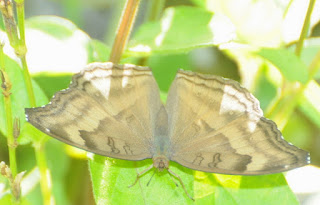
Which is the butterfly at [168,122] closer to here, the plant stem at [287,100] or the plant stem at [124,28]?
the plant stem at [124,28]

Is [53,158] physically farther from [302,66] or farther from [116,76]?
[302,66]

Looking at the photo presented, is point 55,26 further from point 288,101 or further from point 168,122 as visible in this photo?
point 288,101

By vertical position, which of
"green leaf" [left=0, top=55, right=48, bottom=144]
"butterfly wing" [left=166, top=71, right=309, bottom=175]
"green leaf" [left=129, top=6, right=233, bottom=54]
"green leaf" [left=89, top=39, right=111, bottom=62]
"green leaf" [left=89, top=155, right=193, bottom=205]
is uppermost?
"green leaf" [left=129, top=6, right=233, bottom=54]

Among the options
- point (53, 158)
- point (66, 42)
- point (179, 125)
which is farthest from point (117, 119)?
point (53, 158)

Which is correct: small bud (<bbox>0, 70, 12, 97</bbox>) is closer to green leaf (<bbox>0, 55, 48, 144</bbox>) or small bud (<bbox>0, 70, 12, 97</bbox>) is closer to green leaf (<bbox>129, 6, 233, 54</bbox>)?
green leaf (<bbox>0, 55, 48, 144</bbox>)

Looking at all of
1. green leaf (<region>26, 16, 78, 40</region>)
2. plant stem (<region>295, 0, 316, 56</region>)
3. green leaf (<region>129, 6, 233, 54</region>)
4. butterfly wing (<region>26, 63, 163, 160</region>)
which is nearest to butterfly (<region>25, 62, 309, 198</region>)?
butterfly wing (<region>26, 63, 163, 160</region>)

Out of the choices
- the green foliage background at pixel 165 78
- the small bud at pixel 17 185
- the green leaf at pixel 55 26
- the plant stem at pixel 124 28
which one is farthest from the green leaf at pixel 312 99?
the small bud at pixel 17 185

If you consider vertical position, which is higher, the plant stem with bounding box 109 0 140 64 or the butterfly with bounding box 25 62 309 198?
the plant stem with bounding box 109 0 140 64

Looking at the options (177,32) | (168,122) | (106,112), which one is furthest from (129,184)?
(177,32)
